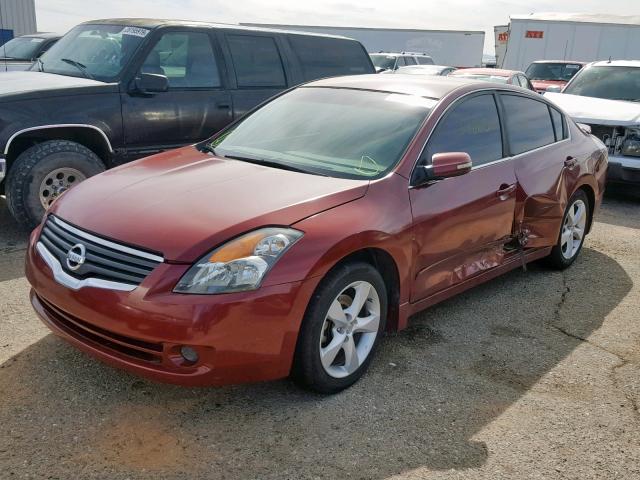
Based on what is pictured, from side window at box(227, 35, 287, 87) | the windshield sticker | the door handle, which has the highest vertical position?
the windshield sticker

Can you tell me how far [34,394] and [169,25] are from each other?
417cm

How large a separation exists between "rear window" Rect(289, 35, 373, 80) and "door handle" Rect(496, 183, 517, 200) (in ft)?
11.8

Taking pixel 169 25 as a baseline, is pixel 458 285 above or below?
below

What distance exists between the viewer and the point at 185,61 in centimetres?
632

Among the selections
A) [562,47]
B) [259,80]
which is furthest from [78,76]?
[562,47]

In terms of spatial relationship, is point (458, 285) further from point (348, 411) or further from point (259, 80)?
point (259, 80)

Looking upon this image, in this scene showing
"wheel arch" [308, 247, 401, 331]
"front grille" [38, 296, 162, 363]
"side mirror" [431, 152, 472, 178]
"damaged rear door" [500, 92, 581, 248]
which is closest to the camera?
"front grille" [38, 296, 162, 363]

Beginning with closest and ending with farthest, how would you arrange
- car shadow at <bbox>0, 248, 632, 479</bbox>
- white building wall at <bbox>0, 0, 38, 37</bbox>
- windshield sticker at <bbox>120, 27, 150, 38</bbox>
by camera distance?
car shadow at <bbox>0, 248, 632, 479</bbox> < windshield sticker at <bbox>120, 27, 150, 38</bbox> < white building wall at <bbox>0, 0, 38, 37</bbox>

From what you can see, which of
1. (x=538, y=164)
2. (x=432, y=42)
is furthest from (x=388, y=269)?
(x=432, y=42)

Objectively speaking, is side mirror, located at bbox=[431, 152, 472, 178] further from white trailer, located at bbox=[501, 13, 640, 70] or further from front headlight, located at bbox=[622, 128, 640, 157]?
white trailer, located at bbox=[501, 13, 640, 70]

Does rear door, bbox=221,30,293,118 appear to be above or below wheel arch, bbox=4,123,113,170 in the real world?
above

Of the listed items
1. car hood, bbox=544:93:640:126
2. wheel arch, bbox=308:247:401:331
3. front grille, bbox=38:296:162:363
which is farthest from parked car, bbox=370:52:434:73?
front grille, bbox=38:296:162:363

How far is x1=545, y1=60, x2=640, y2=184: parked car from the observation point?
309 inches

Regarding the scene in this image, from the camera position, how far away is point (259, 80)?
22.5ft
